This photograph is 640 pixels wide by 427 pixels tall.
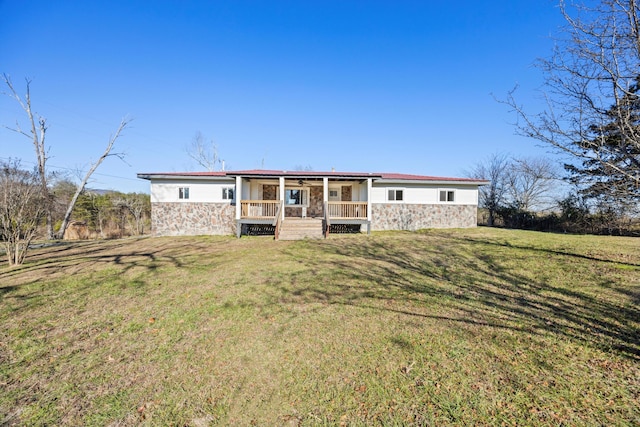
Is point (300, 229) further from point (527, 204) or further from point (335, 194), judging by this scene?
point (527, 204)

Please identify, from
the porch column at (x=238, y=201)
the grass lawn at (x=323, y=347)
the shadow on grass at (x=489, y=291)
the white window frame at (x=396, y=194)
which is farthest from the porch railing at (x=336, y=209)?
the grass lawn at (x=323, y=347)

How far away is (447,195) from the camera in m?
16.8

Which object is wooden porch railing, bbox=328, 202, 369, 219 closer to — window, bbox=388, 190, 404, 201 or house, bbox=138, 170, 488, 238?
house, bbox=138, 170, 488, 238

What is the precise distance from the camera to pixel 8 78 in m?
17.4

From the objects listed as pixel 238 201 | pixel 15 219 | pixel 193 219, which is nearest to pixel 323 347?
pixel 15 219

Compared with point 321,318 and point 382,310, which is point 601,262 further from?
point 321,318

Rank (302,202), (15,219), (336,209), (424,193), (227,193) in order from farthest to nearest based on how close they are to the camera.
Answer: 1. (302,202)
2. (424,193)
3. (227,193)
4. (336,209)
5. (15,219)

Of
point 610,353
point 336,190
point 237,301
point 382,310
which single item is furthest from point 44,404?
point 336,190

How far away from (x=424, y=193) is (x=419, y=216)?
150 cm

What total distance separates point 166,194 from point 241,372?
15219 millimetres

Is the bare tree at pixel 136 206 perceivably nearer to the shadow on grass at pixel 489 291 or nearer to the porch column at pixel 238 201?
the porch column at pixel 238 201

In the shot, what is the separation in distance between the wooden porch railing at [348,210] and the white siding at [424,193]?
1.88 meters

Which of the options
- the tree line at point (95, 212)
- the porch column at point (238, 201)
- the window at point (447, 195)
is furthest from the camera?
the tree line at point (95, 212)

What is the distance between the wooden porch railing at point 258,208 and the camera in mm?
13805
